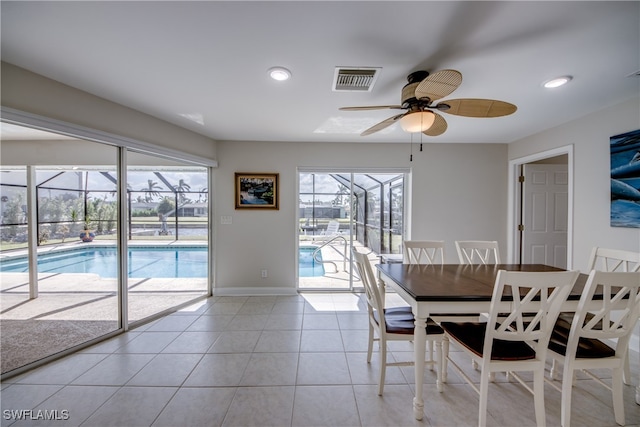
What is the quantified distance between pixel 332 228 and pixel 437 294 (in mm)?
2637

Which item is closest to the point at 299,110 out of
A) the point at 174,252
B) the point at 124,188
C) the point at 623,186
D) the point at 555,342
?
the point at 124,188

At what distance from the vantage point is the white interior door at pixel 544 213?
362 centimetres

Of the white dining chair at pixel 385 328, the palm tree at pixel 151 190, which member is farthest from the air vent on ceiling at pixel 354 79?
the palm tree at pixel 151 190

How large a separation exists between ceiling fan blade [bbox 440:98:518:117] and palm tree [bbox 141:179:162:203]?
12.6ft

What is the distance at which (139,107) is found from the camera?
2.56 metres

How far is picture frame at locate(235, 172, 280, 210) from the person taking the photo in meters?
3.75

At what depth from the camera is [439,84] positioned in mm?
1435

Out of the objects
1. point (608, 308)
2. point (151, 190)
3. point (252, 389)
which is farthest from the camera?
point (151, 190)

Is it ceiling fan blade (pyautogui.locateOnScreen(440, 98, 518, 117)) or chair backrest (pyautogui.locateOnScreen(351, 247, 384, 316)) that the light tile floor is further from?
ceiling fan blade (pyautogui.locateOnScreen(440, 98, 518, 117))

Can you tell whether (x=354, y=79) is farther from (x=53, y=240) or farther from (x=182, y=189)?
(x=53, y=240)

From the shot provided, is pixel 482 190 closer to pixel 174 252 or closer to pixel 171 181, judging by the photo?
pixel 171 181

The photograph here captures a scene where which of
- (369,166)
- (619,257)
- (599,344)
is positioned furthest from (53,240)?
(619,257)

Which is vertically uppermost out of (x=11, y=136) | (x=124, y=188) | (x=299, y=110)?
(x=299, y=110)

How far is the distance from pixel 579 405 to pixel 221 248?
13.1 ft
